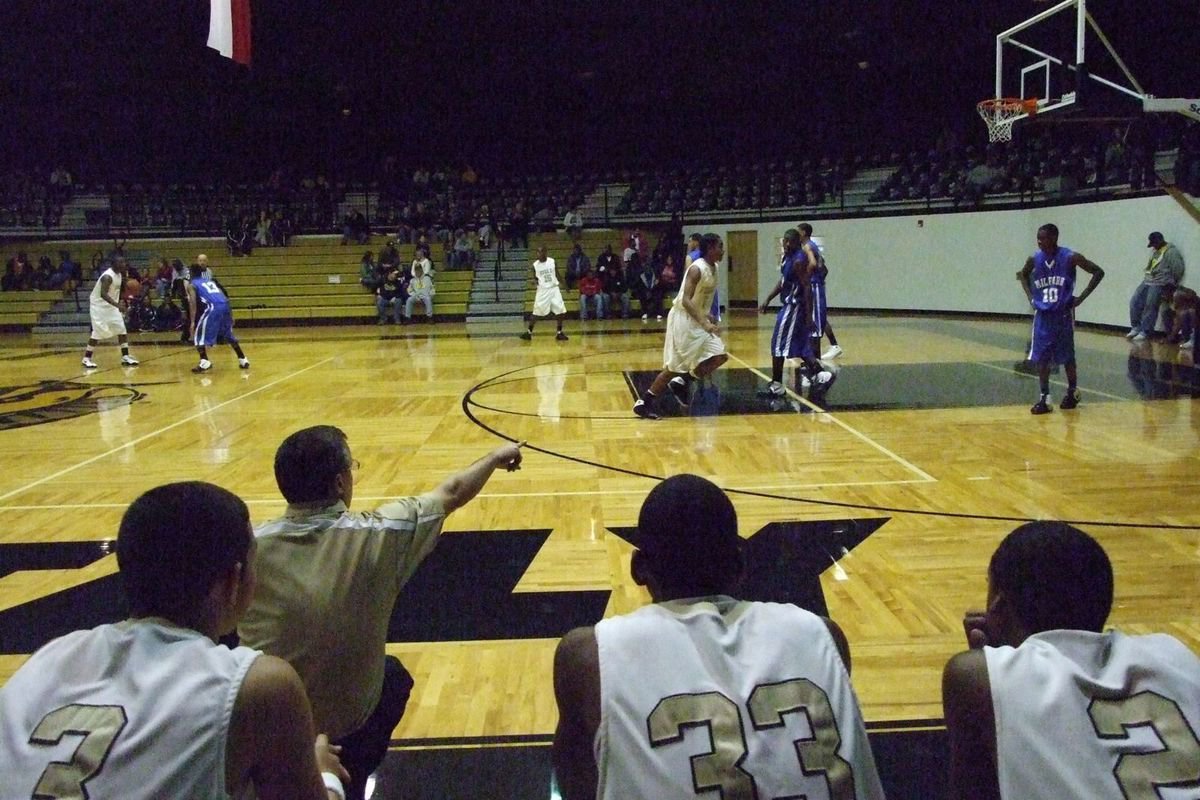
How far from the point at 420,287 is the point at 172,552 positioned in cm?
1894

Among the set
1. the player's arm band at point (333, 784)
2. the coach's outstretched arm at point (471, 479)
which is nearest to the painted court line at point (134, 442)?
the coach's outstretched arm at point (471, 479)

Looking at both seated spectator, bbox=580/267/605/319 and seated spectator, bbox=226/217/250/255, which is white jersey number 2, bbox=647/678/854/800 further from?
seated spectator, bbox=226/217/250/255

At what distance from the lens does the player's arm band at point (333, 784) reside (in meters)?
1.66

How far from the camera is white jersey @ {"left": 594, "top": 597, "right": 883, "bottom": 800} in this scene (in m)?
1.43

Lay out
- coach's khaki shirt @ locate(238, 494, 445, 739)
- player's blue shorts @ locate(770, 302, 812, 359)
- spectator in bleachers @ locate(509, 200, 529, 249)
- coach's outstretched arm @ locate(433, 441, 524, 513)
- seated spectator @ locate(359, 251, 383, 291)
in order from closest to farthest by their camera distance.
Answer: coach's khaki shirt @ locate(238, 494, 445, 739)
coach's outstretched arm @ locate(433, 441, 524, 513)
player's blue shorts @ locate(770, 302, 812, 359)
seated spectator @ locate(359, 251, 383, 291)
spectator in bleachers @ locate(509, 200, 529, 249)

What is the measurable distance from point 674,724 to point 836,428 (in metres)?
6.13

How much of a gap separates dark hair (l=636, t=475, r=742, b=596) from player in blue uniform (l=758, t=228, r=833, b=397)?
7.38 meters

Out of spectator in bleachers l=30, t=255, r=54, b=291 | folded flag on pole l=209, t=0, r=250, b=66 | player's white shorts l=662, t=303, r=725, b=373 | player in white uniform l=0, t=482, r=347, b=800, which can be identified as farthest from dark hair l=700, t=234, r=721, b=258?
spectator in bleachers l=30, t=255, r=54, b=291

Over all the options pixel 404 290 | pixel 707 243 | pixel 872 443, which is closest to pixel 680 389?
pixel 707 243

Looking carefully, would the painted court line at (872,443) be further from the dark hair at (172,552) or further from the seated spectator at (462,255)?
the seated spectator at (462,255)

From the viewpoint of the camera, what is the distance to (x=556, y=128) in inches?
1003

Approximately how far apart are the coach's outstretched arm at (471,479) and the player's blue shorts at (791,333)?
6.65 m

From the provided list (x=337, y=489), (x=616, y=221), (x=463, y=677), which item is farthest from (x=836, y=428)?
(x=616, y=221)

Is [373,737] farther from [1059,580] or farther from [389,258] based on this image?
[389,258]
